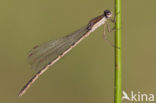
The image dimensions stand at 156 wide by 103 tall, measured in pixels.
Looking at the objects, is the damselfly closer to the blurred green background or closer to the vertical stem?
the blurred green background

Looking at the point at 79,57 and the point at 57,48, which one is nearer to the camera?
the point at 57,48

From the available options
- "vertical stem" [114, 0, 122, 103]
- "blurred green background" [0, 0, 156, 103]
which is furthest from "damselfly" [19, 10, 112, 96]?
"vertical stem" [114, 0, 122, 103]

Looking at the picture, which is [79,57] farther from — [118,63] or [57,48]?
[118,63]

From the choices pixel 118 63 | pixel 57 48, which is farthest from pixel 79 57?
pixel 118 63

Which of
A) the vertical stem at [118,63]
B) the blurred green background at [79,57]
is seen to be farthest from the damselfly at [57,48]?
the vertical stem at [118,63]

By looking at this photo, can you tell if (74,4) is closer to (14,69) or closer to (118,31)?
(14,69)
